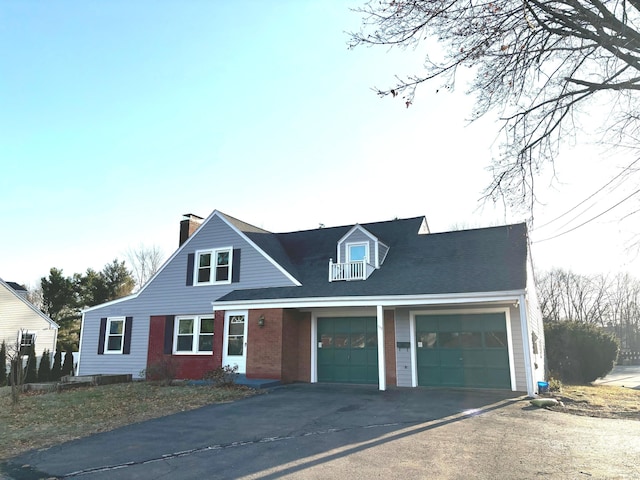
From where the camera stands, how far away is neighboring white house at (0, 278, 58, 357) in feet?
84.2

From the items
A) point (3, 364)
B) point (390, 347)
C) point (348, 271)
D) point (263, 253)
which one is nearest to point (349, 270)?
point (348, 271)

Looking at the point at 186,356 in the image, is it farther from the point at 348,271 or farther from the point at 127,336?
the point at 348,271

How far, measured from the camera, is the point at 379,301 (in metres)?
14.2

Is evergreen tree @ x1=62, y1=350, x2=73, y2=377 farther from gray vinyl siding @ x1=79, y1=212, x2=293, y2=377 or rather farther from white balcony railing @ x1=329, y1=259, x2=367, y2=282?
white balcony railing @ x1=329, y1=259, x2=367, y2=282

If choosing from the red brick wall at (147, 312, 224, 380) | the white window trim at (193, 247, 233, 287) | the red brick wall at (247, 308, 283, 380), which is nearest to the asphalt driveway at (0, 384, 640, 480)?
the red brick wall at (247, 308, 283, 380)

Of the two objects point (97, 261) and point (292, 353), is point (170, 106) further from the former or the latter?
point (97, 261)

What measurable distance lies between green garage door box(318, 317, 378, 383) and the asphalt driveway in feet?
16.3

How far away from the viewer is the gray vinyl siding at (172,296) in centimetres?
1811

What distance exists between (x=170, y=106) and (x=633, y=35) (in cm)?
991

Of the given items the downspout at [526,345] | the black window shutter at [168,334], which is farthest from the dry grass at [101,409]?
the black window shutter at [168,334]

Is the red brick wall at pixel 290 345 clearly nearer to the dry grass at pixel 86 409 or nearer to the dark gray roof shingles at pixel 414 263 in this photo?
the dark gray roof shingles at pixel 414 263

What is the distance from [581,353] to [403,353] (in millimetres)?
11442

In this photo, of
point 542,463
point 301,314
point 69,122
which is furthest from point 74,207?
point 542,463

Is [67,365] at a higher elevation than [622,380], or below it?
higher
